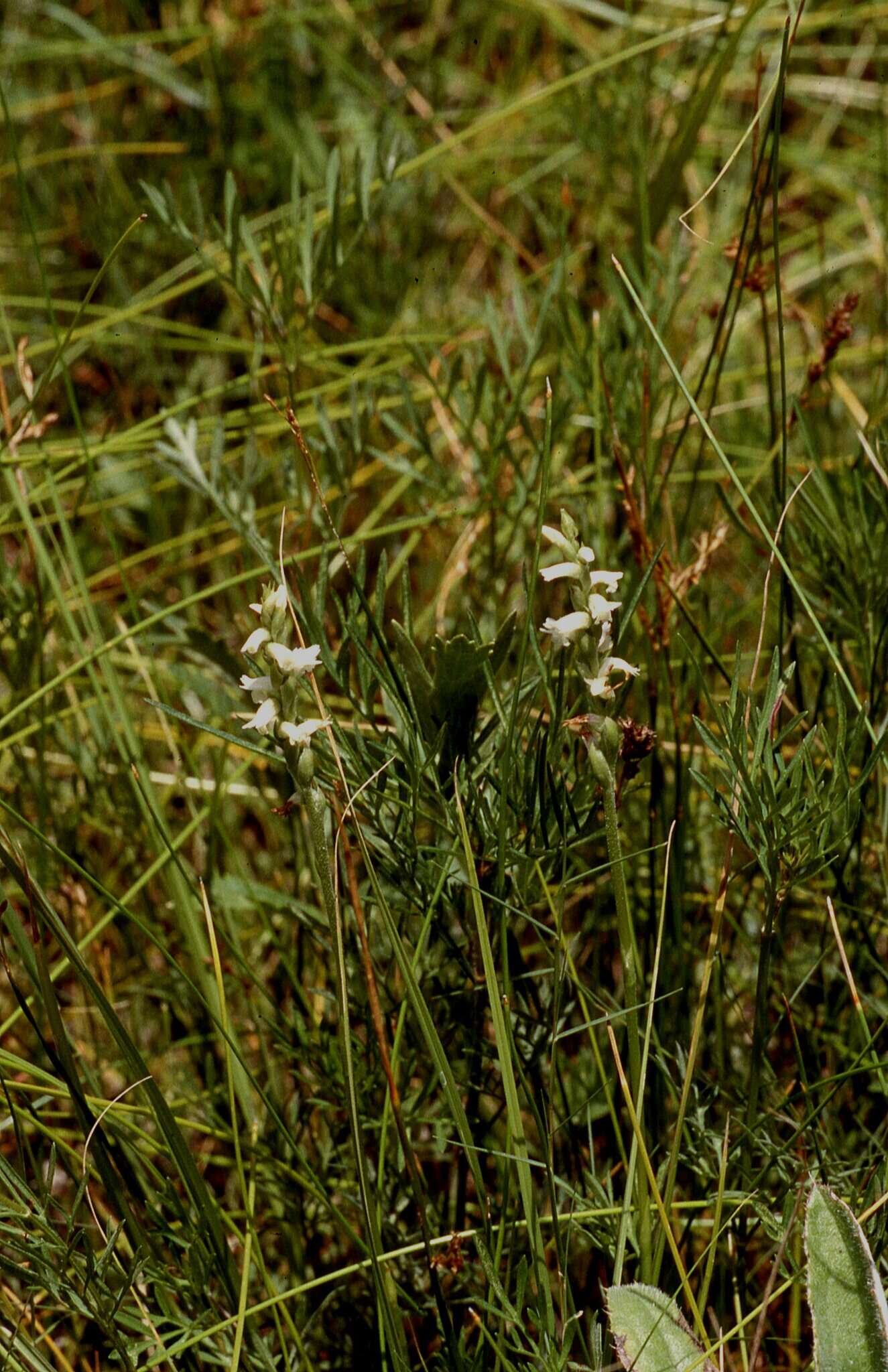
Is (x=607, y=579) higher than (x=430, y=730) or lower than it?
higher

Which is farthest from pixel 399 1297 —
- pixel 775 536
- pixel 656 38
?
pixel 656 38

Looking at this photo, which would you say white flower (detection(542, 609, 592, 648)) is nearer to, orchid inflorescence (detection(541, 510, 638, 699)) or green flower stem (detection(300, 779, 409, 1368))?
orchid inflorescence (detection(541, 510, 638, 699))

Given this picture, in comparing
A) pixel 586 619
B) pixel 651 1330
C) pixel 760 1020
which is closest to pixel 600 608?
pixel 586 619

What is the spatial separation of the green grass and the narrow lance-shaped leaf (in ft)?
0.18

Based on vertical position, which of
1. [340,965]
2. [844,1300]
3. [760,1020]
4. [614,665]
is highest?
[614,665]

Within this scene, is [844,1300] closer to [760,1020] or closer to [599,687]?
[760,1020]

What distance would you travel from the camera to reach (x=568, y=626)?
0.78 meters

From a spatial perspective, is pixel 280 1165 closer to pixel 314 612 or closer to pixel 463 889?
pixel 463 889

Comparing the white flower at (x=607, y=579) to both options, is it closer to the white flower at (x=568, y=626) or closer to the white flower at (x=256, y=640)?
the white flower at (x=568, y=626)

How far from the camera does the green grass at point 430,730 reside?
2.97ft

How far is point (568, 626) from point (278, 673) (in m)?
0.17

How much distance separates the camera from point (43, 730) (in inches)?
50.1

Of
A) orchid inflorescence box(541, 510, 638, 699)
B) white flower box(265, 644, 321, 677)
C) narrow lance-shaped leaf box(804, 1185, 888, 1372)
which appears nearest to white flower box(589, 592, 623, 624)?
orchid inflorescence box(541, 510, 638, 699)

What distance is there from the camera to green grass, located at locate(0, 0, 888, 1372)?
0.91 meters
